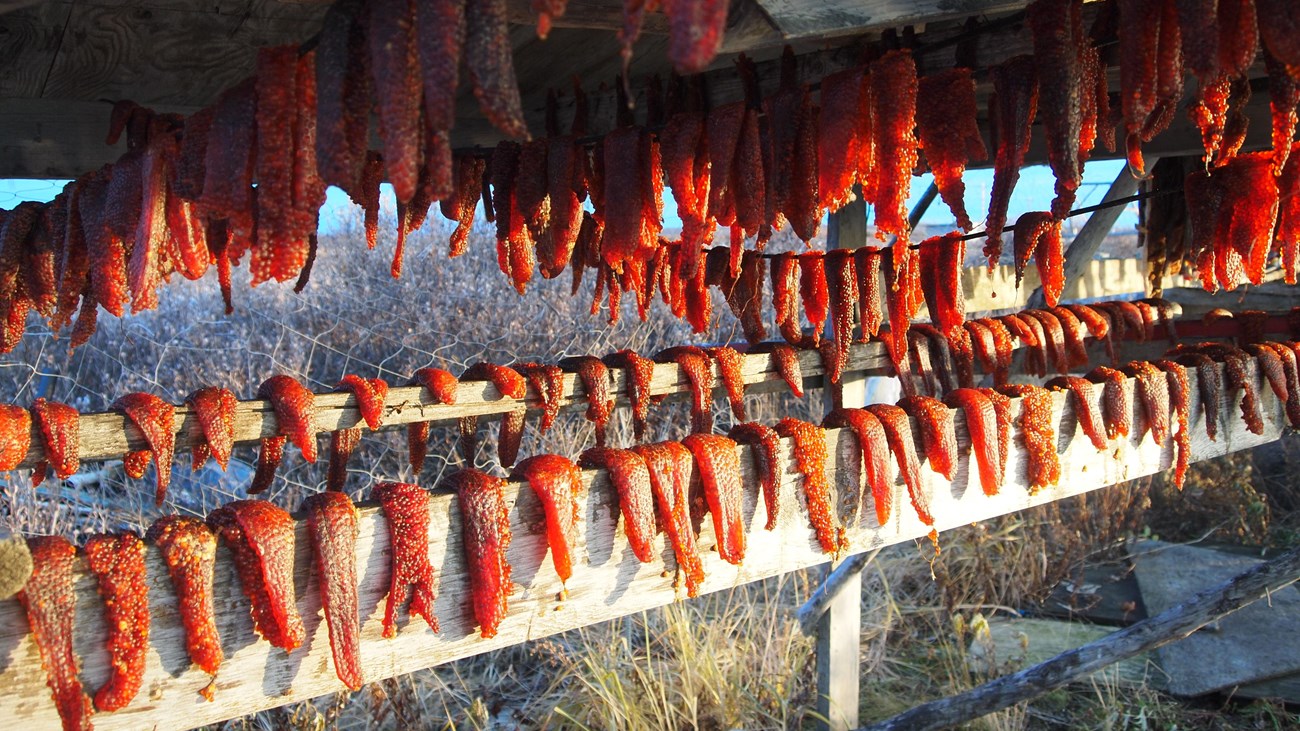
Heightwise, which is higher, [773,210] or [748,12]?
[748,12]

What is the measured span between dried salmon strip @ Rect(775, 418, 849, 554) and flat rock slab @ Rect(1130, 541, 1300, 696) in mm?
4043

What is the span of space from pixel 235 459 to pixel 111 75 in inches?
208

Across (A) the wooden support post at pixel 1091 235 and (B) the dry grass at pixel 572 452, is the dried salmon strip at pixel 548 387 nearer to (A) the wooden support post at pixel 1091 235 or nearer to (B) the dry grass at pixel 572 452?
(B) the dry grass at pixel 572 452

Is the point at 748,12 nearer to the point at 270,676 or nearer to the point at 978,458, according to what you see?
the point at 978,458

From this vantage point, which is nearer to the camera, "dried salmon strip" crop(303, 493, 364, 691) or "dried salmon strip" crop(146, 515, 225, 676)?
"dried salmon strip" crop(146, 515, 225, 676)

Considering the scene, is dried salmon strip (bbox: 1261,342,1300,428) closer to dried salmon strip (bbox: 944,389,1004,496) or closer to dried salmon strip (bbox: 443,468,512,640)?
dried salmon strip (bbox: 944,389,1004,496)

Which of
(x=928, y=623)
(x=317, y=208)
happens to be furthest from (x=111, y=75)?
(x=928, y=623)

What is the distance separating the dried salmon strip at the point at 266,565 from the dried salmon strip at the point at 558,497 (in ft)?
1.79

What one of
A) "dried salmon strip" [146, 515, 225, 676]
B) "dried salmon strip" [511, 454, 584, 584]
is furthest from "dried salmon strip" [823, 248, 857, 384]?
"dried salmon strip" [146, 515, 225, 676]

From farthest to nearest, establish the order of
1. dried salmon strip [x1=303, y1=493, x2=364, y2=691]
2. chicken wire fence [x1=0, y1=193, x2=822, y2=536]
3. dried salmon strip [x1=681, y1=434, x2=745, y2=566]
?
chicken wire fence [x1=0, y1=193, x2=822, y2=536] → dried salmon strip [x1=681, y1=434, x2=745, y2=566] → dried salmon strip [x1=303, y1=493, x2=364, y2=691]

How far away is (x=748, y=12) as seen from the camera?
231 centimetres

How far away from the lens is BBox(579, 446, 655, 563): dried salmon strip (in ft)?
7.44

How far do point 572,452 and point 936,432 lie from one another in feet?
14.0

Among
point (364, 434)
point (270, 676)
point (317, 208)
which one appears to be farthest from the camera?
point (364, 434)
